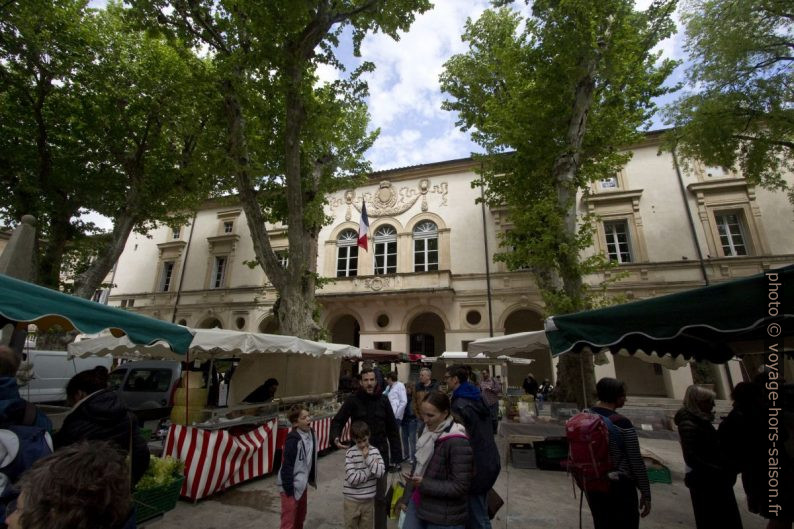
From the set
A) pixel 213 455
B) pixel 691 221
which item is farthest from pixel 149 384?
pixel 691 221

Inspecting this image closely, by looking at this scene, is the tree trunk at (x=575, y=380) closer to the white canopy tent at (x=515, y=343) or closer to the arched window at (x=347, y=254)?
the white canopy tent at (x=515, y=343)

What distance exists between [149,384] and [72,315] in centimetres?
805

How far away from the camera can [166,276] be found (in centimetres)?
2523

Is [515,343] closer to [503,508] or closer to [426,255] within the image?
[503,508]

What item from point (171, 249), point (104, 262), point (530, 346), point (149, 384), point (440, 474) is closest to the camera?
point (440, 474)

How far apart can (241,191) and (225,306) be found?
1450 cm

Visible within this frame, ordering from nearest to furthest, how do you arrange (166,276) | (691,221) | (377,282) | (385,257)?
(691,221) < (377,282) < (385,257) < (166,276)

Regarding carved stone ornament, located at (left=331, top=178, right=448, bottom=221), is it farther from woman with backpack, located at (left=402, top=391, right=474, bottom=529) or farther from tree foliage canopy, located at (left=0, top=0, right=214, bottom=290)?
woman with backpack, located at (left=402, top=391, right=474, bottom=529)

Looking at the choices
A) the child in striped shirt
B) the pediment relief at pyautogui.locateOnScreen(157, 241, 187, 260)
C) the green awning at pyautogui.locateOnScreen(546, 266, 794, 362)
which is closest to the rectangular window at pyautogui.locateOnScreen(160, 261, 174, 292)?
the pediment relief at pyautogui.locateOnScreen(157, 241, 187, 260)

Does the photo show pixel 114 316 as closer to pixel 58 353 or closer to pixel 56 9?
pixel 58 353

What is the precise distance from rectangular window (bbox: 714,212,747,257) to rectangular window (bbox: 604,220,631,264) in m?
3.43

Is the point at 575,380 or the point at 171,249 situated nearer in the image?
the point at 575,380

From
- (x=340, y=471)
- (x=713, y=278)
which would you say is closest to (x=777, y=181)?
(x=713, y=278)

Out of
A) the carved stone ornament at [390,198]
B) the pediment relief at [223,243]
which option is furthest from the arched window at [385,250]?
the pediment relief at [223,243]
